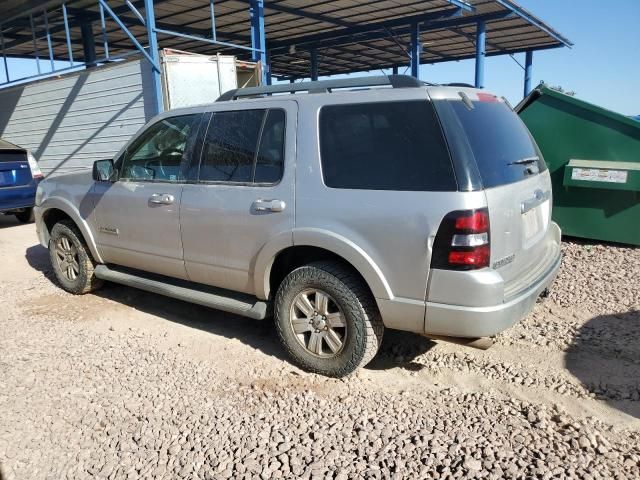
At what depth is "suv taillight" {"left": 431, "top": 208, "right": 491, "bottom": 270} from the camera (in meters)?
2.75

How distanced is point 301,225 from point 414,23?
12.2 meters

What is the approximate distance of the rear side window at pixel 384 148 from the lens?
114 inches

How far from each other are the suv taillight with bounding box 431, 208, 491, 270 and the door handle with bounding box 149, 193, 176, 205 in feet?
7.18

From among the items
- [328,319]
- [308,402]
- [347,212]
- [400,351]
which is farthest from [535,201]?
[308,402]

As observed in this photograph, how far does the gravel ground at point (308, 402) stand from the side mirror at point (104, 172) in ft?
4.12

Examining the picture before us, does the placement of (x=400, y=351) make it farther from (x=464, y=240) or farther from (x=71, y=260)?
(x=71, y=260)

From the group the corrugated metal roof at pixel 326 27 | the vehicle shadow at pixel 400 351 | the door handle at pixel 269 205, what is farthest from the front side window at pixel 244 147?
the corrugated metal roof at pixel 326 27

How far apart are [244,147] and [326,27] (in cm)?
1203

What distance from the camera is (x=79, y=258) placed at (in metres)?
5.14

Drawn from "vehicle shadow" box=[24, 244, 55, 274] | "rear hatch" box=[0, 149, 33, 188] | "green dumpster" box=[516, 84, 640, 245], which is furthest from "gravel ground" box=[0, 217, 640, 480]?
"rear hatch" box=[0, 149, 33, 188]

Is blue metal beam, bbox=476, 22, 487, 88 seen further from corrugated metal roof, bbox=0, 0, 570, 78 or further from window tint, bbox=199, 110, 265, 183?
window tint, bbox=199, 110, 265, 183

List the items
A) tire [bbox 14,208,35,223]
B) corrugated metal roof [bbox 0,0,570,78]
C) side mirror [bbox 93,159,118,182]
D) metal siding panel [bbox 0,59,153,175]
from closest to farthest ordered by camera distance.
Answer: side mirror [bbox 93,159,118,182] < metal siding panel [bbox 0,59,153,175] < tire [bbox 14,208,35,223] < corrugated metal roof [bbox 0,0,570,78]

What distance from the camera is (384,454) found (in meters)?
2.64

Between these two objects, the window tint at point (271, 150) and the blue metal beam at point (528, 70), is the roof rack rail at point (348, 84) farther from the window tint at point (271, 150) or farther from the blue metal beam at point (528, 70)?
the blue metal beam at point (528, 70)
